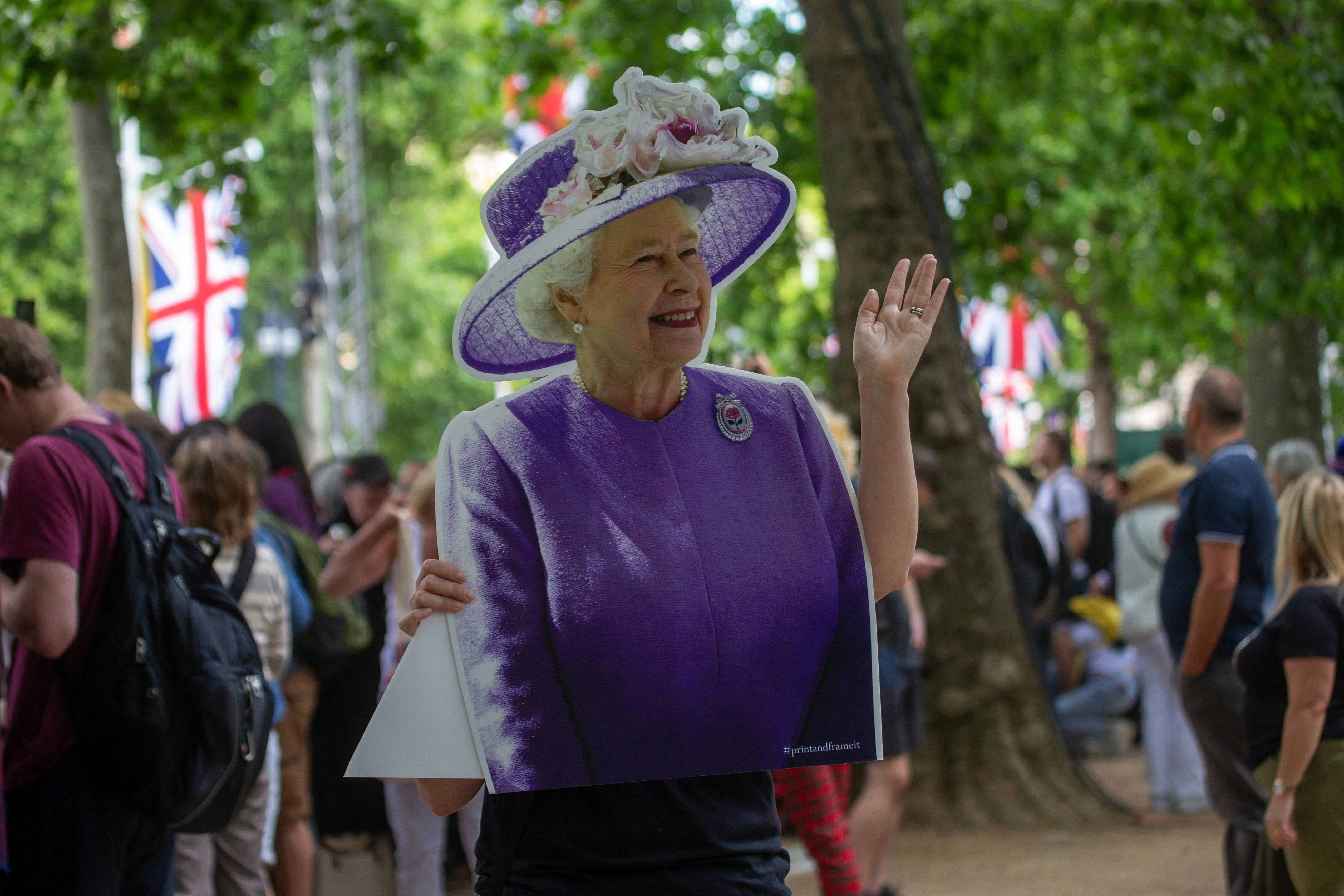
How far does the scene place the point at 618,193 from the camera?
Result: 2166 millimetres

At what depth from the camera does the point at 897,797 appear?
585cm

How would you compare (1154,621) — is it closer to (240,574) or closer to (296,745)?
(296,745)

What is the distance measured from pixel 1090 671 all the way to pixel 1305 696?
671 cm

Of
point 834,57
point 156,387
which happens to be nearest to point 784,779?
point 834,57

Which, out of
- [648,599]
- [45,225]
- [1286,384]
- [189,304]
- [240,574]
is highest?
[45,225]

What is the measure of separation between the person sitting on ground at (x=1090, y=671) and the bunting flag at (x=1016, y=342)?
32.3 feet

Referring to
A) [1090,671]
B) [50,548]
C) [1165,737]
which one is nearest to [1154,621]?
[1165,737]

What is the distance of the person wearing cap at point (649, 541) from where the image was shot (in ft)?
6.80

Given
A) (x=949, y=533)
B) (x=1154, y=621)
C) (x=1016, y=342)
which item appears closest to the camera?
(x=949, y=533)

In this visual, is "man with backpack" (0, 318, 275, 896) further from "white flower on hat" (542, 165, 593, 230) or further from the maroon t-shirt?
"white flower on hat" (542, 165, 593, 230)

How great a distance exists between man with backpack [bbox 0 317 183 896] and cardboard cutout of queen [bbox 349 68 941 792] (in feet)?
4.84

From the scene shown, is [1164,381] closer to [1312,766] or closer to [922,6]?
[922,6]

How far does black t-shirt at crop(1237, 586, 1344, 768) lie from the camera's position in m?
3.99

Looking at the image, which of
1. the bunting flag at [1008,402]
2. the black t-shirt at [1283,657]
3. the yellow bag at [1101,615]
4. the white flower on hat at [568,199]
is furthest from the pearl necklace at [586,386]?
the bunting flag at [1008,402]
